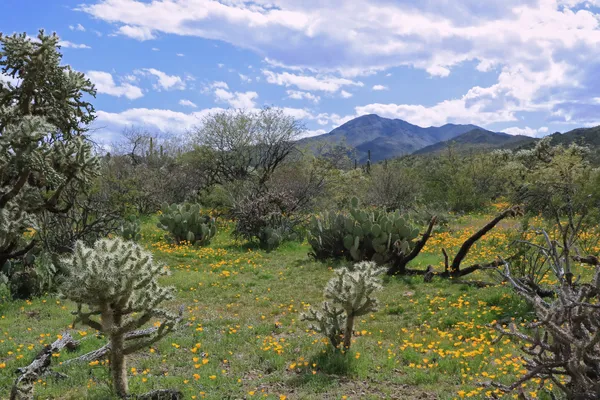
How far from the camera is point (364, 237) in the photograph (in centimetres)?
1102

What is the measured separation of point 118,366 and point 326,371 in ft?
7.42

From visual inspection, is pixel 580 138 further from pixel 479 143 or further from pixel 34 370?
pixel 479 143

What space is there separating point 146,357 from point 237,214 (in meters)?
9.12

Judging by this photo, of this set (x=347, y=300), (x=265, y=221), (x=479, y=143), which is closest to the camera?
(x=347, y=300)

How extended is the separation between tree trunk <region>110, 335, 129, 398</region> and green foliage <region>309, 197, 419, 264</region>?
718 cm

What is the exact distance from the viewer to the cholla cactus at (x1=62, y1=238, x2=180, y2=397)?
390cm

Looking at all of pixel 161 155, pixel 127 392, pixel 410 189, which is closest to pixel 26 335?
pixel 127 392

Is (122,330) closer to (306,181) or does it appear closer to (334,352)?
(334,352)

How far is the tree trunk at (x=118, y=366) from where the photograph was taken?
167 inches

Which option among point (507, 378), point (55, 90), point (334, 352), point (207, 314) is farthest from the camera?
point (207, 314)

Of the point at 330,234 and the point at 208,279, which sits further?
the point at 330,234

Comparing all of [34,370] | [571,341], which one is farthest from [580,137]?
[34,370]

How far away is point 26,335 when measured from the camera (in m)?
6.57

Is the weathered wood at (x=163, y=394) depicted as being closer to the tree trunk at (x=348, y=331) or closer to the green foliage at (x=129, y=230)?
the tree trunk at (x=348, y=331)
